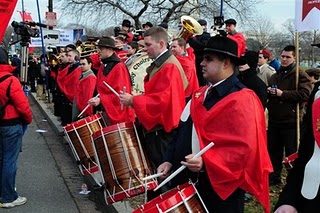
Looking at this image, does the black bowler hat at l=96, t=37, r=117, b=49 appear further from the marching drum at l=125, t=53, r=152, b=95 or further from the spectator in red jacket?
the spectator in red jacket

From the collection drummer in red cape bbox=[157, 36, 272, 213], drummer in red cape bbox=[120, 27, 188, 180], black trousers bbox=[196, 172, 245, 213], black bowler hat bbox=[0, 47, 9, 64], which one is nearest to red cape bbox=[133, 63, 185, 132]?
drummer in red cape bbox=[120, 27, 188, 180]

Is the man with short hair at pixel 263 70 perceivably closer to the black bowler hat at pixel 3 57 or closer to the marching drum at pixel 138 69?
the marching drum at pixel 138 69

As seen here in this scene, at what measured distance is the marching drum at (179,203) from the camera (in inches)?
111

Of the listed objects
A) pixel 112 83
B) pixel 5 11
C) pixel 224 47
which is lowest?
pixel 112 83

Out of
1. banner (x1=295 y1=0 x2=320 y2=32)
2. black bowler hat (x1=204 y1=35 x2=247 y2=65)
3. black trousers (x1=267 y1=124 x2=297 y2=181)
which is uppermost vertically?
banner (x1=295 y1=0 x2=320 y2=32)

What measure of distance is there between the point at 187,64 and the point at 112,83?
105 centimetres

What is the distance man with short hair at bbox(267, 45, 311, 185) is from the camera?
6291 millimetres

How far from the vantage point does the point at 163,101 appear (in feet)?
14.9

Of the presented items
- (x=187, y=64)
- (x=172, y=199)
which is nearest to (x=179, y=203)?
(x=172, y=199)

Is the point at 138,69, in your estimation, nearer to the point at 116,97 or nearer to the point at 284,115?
the point at 116,97

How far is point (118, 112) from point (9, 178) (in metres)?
1.55

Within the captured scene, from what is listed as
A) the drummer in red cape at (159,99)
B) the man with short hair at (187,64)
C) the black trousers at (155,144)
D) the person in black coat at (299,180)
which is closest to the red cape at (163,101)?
the drummer in red cape at (159,99)

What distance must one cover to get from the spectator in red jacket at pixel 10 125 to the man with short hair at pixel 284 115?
10.1 feet

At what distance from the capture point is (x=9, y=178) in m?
5.81
